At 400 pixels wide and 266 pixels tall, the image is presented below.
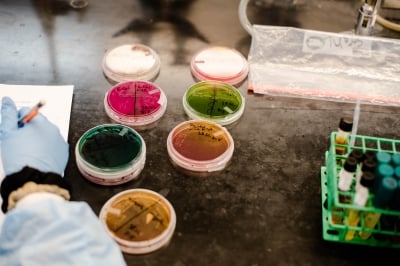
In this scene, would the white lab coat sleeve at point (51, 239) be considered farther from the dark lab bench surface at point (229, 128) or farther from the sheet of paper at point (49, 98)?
the sheet of paper at point (49, 98)

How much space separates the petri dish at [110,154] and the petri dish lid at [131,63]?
0.74ft

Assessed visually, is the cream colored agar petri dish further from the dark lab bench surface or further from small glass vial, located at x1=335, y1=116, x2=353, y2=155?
small glass vial, located at x1=335, y1=116, x2=353, y2=155

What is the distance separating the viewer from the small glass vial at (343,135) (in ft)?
3.86

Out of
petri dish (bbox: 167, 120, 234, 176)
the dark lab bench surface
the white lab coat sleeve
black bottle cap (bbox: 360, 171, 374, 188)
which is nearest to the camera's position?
the white lab coat sleeve

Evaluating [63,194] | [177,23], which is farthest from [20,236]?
[177,23]

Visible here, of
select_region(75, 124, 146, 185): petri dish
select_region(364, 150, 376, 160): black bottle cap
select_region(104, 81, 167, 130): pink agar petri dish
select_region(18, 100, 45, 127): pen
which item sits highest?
select_region(364, 150, 376, 160): black bottle cap

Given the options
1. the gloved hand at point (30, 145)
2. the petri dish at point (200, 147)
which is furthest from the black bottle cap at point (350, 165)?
the gloved hand at point (30, 145)

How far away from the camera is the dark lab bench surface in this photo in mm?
1126

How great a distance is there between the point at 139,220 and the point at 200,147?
10.6 inches

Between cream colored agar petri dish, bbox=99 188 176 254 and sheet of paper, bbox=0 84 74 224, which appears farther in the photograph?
sheet of paper, bbox=0 84 74 224

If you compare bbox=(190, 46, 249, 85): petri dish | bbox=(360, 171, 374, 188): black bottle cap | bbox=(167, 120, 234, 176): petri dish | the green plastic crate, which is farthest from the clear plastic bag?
bbox=(360, 171, 374, 188): black bottle cap

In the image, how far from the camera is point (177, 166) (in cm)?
128

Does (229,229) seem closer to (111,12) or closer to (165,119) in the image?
(165,119)

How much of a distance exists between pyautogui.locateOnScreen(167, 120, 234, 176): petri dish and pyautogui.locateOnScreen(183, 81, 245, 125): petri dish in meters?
0.04
